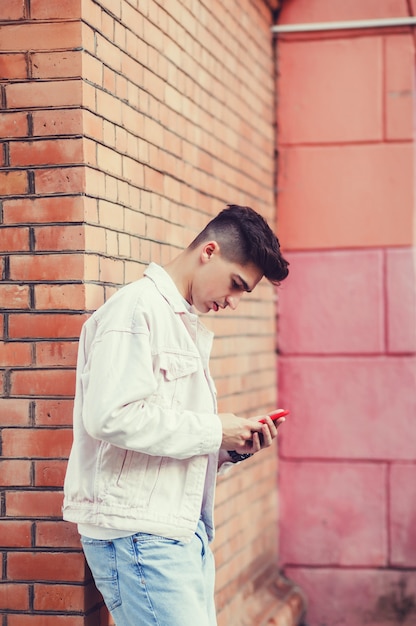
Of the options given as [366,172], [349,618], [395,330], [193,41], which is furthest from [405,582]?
[193,41]

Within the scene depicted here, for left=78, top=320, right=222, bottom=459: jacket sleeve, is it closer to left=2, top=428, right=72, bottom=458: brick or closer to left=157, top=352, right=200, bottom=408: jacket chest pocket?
left=157, top=352, right=200, bottom=408: jacket chest pocket

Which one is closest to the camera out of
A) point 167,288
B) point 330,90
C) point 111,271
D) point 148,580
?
point 148,580

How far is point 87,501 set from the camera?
2.59 metres

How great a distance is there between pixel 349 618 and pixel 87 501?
295 centimetres

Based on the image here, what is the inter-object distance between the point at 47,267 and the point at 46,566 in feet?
2.86

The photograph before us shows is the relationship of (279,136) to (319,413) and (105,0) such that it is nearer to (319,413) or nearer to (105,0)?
(319,413)

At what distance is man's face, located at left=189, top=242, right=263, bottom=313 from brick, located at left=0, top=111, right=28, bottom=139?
0.67 m

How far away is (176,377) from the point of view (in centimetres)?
264

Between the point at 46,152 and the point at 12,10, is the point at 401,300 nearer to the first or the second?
the point at 46,152

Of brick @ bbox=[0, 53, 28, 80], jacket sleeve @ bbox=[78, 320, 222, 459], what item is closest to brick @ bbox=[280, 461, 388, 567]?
jacket sleeve @ bbox=[78, 320, 222, 459]

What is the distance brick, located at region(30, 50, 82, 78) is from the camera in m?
2.94

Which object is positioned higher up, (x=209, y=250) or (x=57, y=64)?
(x=57, y=64)

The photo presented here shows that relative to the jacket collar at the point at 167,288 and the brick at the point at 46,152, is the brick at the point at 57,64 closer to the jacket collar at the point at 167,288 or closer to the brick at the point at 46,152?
the brick at the point at 46,152

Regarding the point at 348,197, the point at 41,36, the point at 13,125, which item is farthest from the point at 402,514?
the point at 41,36
